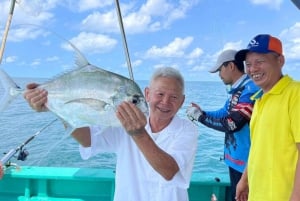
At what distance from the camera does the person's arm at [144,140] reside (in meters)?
1.27

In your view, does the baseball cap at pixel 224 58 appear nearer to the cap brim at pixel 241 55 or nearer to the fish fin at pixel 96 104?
the cap brim at pixel 241 55

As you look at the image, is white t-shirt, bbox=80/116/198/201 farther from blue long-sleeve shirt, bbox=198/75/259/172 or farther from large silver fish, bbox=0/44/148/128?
blue long-sleeve shirt, bbox=198/75/259/172

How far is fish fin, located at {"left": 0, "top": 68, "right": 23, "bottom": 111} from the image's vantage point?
1513 mm

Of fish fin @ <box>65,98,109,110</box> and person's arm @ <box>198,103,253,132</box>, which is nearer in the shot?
fish fin @ <box>65,98,109,110</box>

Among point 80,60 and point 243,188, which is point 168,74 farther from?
point 243,188

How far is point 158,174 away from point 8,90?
735 mm

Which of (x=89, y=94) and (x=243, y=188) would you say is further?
(x=243, y=188)

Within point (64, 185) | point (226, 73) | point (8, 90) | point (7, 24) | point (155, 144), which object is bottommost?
point (64, 185)

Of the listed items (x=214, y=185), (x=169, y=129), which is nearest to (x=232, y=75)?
(x=214, y=185)

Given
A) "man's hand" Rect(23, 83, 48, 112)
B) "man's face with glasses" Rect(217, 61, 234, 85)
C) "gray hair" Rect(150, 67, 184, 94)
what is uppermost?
"man's face with glasses" Rect(217, 61, 234, 85)

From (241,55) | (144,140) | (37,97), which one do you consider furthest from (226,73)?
(37,97)

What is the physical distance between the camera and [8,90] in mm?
1531

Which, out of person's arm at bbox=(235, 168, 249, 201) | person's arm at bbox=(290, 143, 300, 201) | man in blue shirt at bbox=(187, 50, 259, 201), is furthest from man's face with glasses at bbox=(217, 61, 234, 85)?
person's arm at bbox=(290, 143, 300, 201)

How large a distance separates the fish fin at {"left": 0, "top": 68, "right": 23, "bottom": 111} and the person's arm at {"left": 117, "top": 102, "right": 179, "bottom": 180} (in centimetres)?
52
